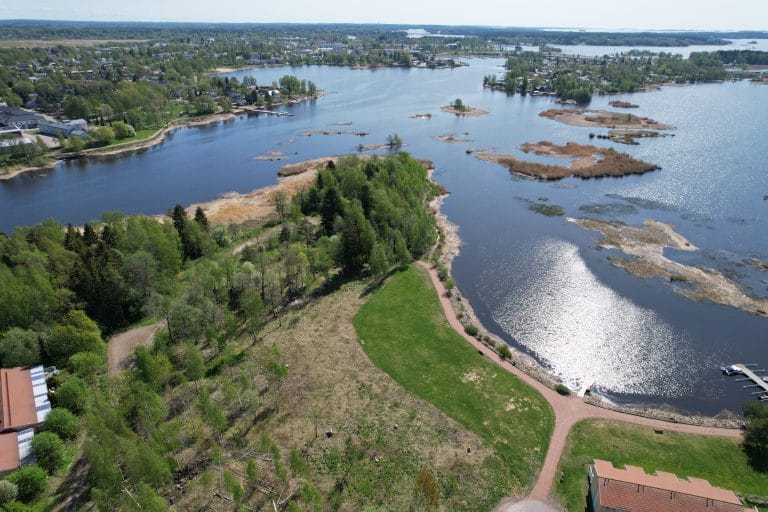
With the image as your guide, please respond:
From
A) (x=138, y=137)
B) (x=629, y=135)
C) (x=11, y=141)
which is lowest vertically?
(x=138, y=137)

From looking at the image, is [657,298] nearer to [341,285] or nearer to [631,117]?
[341,285]

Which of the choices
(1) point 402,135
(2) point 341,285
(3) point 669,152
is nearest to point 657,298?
(2) point 341,285

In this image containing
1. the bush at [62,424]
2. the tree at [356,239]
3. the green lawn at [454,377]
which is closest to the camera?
the bush at [62,424]

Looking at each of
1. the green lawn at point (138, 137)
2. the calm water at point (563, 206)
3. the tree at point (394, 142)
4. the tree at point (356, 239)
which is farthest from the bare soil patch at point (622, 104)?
the green lawn at point (138, 137)

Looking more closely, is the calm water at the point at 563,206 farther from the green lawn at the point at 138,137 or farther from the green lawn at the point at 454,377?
the green lawn at the point at 138,137

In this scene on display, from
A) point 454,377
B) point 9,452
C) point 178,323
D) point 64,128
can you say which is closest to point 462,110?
point 64,128

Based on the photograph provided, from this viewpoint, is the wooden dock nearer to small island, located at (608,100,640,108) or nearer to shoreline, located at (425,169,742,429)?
shoreline, located at (425,169,742,429)

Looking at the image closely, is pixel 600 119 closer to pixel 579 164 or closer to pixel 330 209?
pixel 579 164
